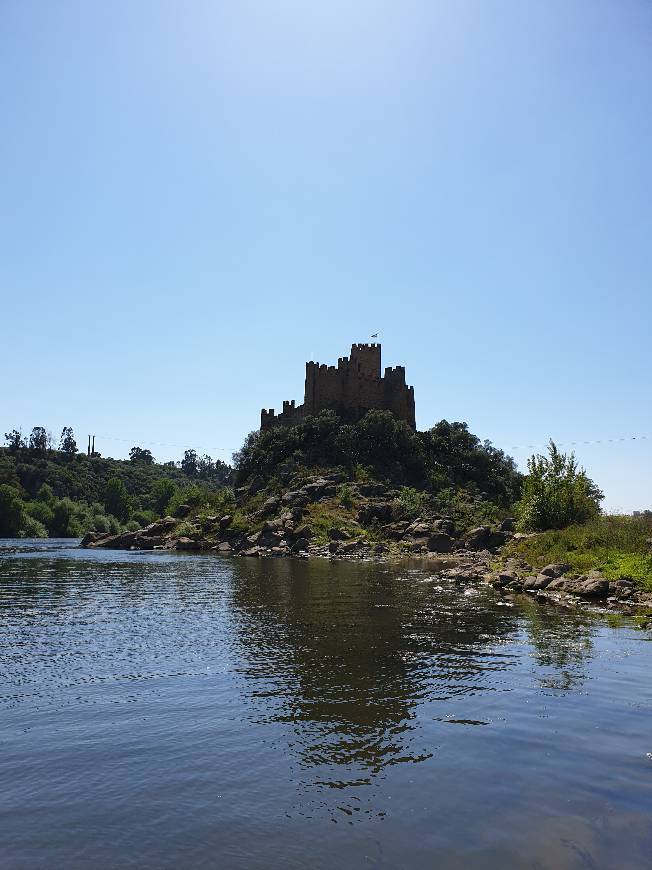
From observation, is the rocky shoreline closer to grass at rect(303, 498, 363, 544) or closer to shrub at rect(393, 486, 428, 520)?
grass at rect(303, 498, 363, 544)

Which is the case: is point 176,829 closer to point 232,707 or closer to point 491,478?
point 232,707

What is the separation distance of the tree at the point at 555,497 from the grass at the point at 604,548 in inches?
104

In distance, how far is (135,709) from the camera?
486 inches

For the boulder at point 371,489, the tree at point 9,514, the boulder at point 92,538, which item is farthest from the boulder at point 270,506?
the tree at point 9,514

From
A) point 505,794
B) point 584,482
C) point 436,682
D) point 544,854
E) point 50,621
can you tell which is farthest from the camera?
point 584,482

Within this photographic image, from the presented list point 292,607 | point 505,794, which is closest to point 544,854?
point 505,794

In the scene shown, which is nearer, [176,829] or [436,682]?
[176,829]

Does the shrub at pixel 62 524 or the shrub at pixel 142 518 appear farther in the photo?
the shrub at pixel 142 518

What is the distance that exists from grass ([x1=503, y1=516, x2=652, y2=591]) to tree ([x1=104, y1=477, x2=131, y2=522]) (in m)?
Result: 122

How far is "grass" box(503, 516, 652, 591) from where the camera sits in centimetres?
2714

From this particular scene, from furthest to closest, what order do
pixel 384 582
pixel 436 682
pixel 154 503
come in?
pixel 154 503
pixel 384 582
pixel 436 682

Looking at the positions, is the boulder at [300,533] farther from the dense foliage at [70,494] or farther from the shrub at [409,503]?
the dense foliage at [70,494]

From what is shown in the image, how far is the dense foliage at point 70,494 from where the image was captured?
379 ft

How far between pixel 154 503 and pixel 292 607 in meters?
148
